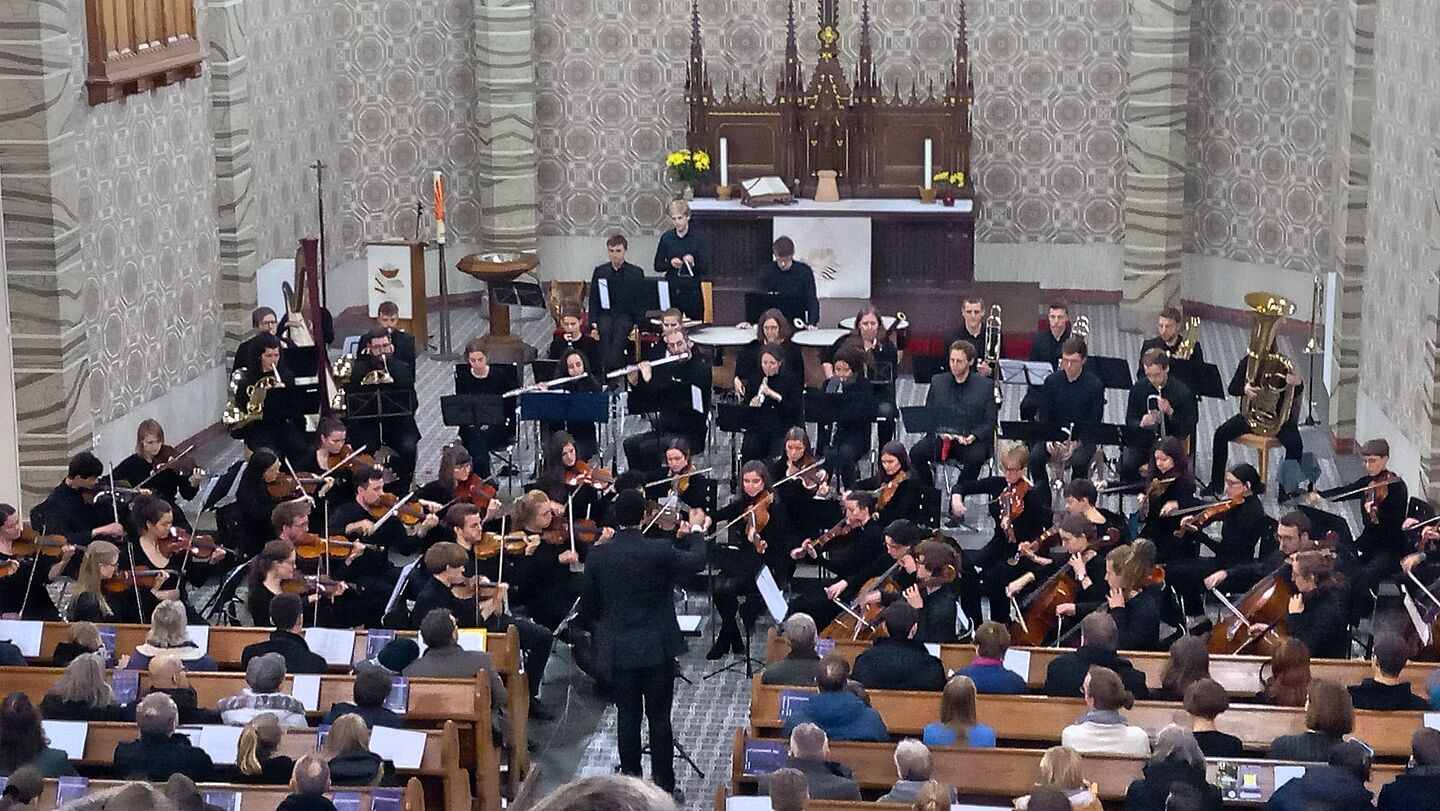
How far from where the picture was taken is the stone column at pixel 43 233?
14.1 meters

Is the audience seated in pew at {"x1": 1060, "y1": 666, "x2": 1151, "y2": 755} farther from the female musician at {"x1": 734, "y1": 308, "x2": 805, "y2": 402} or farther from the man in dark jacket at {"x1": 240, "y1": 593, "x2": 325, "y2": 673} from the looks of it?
the female musician at {"x1": 734, "y1": 308, "x2": 805, "y2": 402}

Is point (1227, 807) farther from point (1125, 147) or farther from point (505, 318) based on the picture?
point (1125, 147)

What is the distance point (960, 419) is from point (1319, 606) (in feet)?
12.7

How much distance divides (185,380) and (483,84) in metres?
5.52

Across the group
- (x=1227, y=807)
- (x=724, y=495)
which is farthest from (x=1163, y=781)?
(x=724, y=495)

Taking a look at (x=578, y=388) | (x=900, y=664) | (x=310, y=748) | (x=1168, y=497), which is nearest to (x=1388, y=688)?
(x=900, y=664)

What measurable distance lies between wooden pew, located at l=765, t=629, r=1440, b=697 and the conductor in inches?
23.7

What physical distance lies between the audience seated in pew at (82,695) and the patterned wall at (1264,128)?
13.4m

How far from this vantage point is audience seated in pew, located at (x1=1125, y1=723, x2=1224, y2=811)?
8.43 m

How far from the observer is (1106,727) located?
9148 mm

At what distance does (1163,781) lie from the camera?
8445mm

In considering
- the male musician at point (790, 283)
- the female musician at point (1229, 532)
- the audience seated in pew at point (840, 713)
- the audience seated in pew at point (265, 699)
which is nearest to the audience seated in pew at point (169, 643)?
the audience seated in pew at point (265, 699)

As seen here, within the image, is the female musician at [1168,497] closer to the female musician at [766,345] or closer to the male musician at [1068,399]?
the male musician at [1068,399]

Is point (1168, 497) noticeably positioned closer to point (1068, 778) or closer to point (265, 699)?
point (1068, 778)
